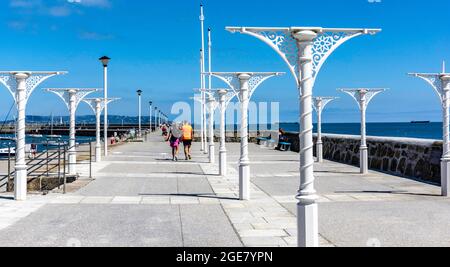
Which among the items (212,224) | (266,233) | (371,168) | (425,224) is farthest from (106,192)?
(371,168)

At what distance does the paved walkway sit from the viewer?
6797 mm

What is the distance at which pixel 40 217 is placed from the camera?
8.51 metres

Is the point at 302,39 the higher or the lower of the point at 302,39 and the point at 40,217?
the higher

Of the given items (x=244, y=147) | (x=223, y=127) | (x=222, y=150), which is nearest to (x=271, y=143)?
(x=223, y=127)

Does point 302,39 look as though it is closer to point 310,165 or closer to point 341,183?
point 310,165

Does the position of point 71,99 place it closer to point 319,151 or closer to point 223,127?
point 223,127

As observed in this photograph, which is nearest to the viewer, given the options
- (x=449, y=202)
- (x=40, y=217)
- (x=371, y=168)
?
(x=40, y=217)

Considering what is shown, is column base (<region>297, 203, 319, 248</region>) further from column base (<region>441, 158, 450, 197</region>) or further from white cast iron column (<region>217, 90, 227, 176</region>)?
white cast iron column (<region>217, 90, 227, 176</region>)

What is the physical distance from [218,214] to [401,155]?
8.69 m

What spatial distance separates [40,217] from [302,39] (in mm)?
5554

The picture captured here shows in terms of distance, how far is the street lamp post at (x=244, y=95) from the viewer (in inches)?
416

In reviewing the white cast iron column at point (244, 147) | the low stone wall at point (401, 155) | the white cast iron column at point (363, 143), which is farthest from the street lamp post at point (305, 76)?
the white cast iron column at point (363, 143)

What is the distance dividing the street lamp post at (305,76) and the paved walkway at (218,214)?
722 millimetres

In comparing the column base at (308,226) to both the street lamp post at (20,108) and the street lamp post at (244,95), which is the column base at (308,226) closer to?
the street lamp post at (244,95)
